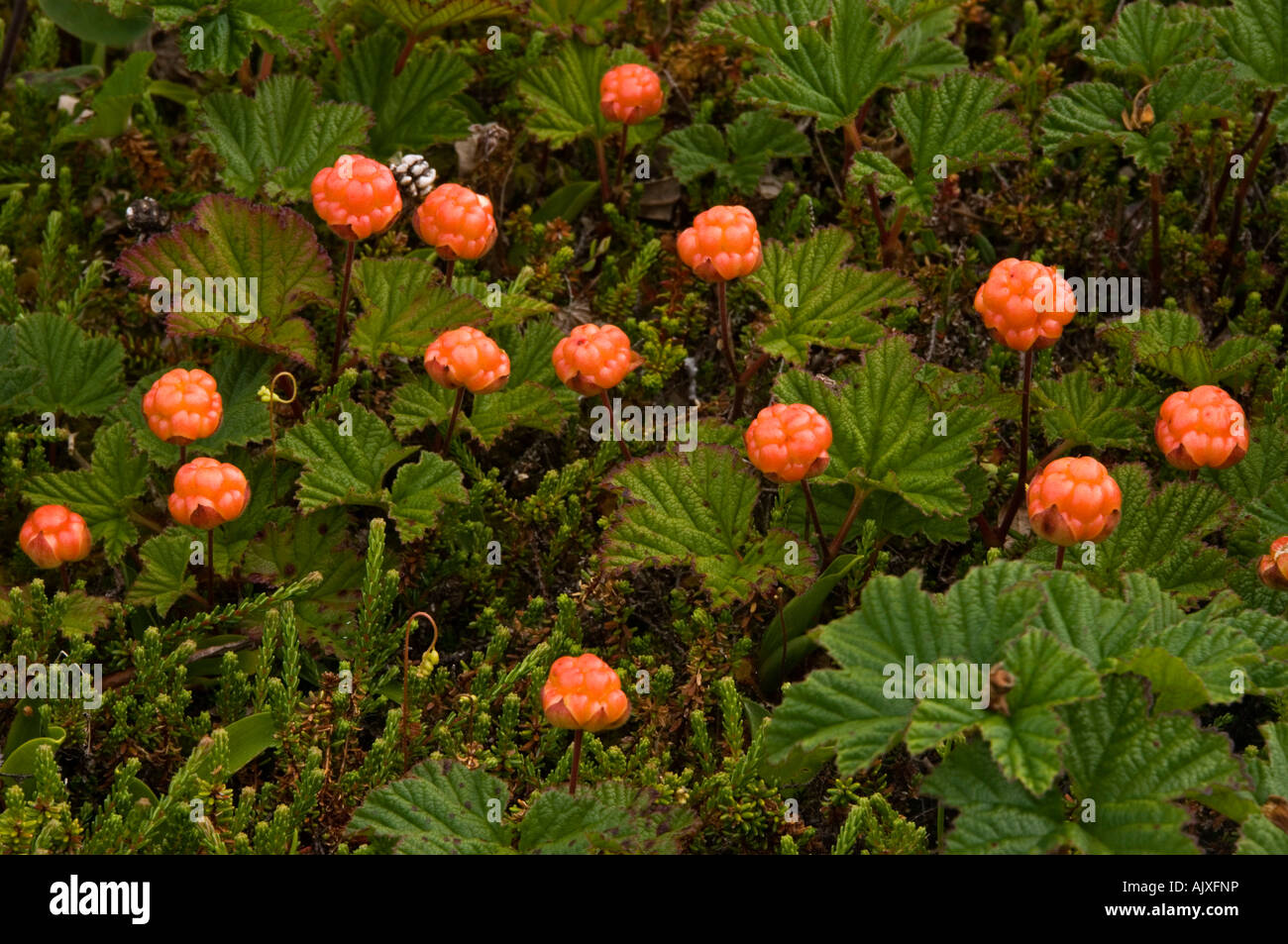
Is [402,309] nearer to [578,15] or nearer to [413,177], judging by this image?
[413,177]

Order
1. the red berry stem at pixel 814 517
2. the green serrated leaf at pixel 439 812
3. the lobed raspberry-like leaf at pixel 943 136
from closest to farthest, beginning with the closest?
1. the green serrated leaf at pixel 439 812
2. the red berry stem at pixel 814 517
3. the lobed raspberry-like leaf at pixel 943 136

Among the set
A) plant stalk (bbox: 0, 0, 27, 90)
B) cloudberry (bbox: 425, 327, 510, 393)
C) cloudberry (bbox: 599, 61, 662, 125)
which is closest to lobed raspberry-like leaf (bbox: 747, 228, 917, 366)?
cloudberry (bbox: 599, 61, 662, 125)

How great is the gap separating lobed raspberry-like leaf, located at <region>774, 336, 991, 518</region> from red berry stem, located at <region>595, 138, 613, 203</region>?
1311 mm

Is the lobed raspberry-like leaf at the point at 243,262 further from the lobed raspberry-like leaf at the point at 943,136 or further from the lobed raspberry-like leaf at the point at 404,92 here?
the lobed raspberry-like leaf at the point at 943,136

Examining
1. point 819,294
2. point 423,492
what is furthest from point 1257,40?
point 423,492

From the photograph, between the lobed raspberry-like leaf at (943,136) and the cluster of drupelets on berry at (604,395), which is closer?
the cluster of drupelets on berry at (604,395)

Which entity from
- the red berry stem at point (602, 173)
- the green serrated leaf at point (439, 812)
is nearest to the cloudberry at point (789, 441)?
the green serrated leaf at point (439, 812)

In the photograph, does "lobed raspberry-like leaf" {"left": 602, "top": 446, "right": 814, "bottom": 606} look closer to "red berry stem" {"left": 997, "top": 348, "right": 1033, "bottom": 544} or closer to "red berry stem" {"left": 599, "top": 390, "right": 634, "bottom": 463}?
"red berry stem" {"left": 599, "top": 390, "right": 634, "bottom": 463}

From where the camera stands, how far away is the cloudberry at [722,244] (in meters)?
3.61

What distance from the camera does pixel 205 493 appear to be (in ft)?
10.8

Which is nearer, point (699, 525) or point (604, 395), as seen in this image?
point (699, 525)

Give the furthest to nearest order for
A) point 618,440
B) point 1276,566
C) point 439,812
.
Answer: point 618,440 < point 1276,566 < point 439,812

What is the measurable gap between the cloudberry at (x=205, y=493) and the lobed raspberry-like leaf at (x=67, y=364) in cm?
65

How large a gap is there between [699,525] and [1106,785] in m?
1.20
